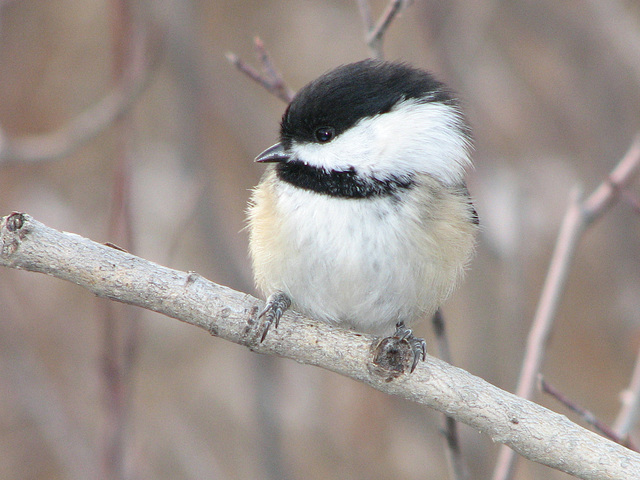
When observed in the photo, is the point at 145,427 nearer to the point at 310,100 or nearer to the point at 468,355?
the point at 468,355

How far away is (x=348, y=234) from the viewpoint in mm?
1749

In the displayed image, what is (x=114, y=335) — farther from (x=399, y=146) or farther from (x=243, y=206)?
(x=243, y=206)

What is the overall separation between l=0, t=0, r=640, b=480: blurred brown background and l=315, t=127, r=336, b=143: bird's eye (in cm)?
103

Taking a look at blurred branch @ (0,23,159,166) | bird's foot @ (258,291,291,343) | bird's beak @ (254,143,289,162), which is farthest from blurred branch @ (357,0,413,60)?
blurred branch @ (0,23,159,166)

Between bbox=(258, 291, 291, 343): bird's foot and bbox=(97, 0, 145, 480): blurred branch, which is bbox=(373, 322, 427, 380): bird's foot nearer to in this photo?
bbox=(258, 291, 291, 343): bird's foot

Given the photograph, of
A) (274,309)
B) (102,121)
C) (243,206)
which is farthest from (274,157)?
(243,206)

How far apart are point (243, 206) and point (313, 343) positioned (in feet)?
8.44

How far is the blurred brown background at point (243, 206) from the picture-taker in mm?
2961

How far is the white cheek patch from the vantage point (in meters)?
1.81

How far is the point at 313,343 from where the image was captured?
59.3 inches

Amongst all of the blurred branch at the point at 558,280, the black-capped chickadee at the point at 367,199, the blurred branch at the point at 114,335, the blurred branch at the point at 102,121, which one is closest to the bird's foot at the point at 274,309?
the black-capped chickadee at the point at 367,199

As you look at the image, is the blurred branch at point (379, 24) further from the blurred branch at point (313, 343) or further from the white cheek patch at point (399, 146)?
the blurred branch at point (313, 343)

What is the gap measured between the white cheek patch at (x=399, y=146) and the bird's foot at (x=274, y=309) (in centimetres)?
36

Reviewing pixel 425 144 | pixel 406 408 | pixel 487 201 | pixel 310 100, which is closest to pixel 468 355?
pixel 406 408
